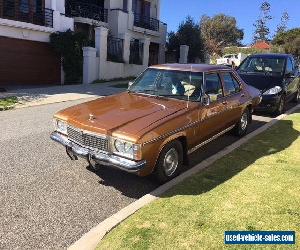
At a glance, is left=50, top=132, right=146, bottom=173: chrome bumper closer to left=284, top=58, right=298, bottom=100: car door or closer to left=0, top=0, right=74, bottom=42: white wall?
left=284, top=58, right=298, bottom=100: car door

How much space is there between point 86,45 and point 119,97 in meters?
15.1

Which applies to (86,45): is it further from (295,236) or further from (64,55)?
(295,236)

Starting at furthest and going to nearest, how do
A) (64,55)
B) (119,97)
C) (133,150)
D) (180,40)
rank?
(180,40) → (64,55) → (119,97) → (133,150)

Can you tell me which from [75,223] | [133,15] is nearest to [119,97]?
[75,223]

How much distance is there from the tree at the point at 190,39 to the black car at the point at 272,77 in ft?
66.8

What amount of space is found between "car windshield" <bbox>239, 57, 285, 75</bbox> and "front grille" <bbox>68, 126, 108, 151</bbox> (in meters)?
8.16

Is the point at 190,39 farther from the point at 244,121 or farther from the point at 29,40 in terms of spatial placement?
the point at 244,121

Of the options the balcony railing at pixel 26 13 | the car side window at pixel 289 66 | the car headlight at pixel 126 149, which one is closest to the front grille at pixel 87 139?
the car headlight at pixel 126 149

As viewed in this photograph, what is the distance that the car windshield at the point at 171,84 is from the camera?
20.7 feet

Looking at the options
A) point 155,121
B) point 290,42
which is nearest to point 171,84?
point 155,121

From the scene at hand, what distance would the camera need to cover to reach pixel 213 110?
258 inches

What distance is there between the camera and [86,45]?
2080 cm

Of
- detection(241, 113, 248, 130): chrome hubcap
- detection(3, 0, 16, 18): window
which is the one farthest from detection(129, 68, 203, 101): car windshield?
detection(3, 0, 16, 18): window

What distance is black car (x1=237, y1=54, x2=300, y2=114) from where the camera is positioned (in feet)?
35.6
